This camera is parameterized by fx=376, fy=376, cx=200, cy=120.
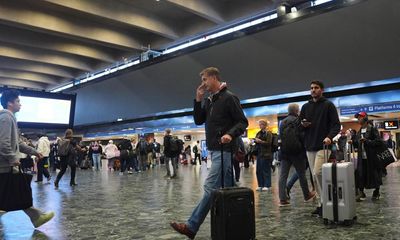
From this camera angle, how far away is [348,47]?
12.6m

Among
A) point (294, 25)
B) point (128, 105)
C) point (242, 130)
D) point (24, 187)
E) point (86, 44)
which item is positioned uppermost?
point (86, 44)

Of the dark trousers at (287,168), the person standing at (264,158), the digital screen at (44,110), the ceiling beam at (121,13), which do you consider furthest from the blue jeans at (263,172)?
the digital screen at (44,110)

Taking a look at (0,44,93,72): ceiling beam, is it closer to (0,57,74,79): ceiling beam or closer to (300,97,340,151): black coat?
(0,57,74,79): ceiling beam

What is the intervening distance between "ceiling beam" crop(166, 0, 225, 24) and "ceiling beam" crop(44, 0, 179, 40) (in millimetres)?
2441

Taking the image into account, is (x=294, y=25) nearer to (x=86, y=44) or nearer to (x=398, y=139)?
(x=86, y=44)

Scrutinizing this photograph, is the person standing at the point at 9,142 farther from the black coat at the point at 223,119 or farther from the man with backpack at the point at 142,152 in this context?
the man with backpack at the point at 142,152

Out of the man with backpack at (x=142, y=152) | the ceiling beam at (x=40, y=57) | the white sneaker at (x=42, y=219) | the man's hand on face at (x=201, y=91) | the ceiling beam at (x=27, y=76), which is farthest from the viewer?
the ceiling beam at (x=27, y=76)

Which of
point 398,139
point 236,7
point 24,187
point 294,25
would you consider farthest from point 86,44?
point 398,139

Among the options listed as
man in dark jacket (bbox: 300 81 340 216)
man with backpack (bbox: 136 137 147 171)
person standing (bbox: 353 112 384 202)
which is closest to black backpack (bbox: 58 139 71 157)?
man with backpack (bbox: 136 137 147 171)

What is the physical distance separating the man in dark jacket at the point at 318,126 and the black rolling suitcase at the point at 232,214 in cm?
157

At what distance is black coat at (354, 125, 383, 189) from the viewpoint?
636cm

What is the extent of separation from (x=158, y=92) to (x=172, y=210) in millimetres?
15110

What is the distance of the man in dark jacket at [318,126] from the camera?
4.50 metres

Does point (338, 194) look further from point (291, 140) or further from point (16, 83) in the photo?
point (16, 83)
